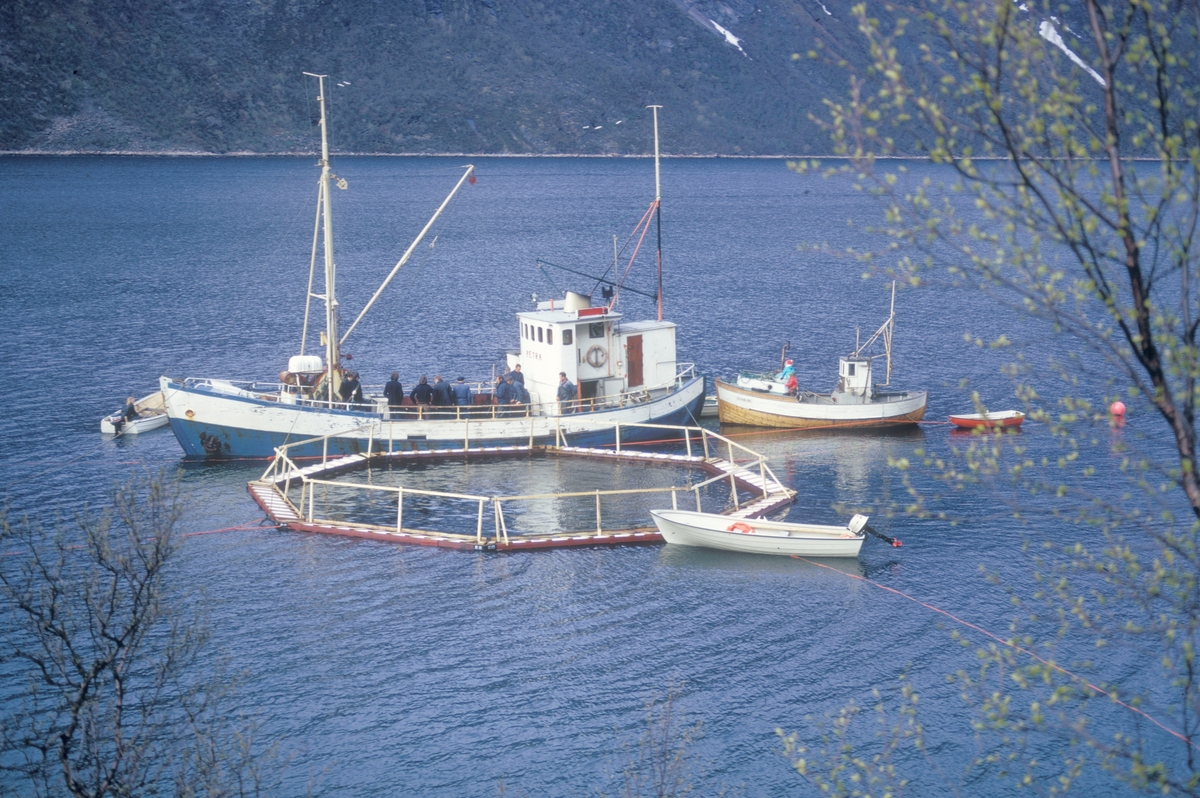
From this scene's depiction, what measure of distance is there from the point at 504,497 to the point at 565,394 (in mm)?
9826

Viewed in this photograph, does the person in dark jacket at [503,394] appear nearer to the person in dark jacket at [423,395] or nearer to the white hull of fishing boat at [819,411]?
the person in dark jacket at [423,395]

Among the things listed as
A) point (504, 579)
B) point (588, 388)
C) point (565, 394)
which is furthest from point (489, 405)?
point (504, 579)

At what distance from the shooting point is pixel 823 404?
46.5m

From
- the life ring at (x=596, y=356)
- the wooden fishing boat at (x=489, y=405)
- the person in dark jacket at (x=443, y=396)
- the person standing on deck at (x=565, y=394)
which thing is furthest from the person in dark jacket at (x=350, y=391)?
the life ring at (x=596, y=356)

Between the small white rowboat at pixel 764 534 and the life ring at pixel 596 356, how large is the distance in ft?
40.0

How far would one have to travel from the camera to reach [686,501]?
37.0 meters

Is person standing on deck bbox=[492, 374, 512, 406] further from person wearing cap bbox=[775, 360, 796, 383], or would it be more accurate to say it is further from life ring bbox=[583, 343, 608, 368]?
person wearing cap bbox=[775, 360, 796, 383]

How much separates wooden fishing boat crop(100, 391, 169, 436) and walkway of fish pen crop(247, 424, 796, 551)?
28.1ft

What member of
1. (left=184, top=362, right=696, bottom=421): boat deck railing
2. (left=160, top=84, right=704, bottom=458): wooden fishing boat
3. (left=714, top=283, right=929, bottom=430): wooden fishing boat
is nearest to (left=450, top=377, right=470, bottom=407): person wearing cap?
(left=184, top=362, right=696, bottom=421): boat deck railing

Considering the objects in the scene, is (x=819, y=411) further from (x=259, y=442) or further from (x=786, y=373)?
(x=259, y=442)

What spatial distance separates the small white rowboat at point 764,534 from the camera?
31.7 metres

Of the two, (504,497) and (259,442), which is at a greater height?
(259,442)

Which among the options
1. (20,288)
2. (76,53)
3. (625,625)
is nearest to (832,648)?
(625,625)

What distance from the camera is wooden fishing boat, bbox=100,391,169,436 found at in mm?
44969
